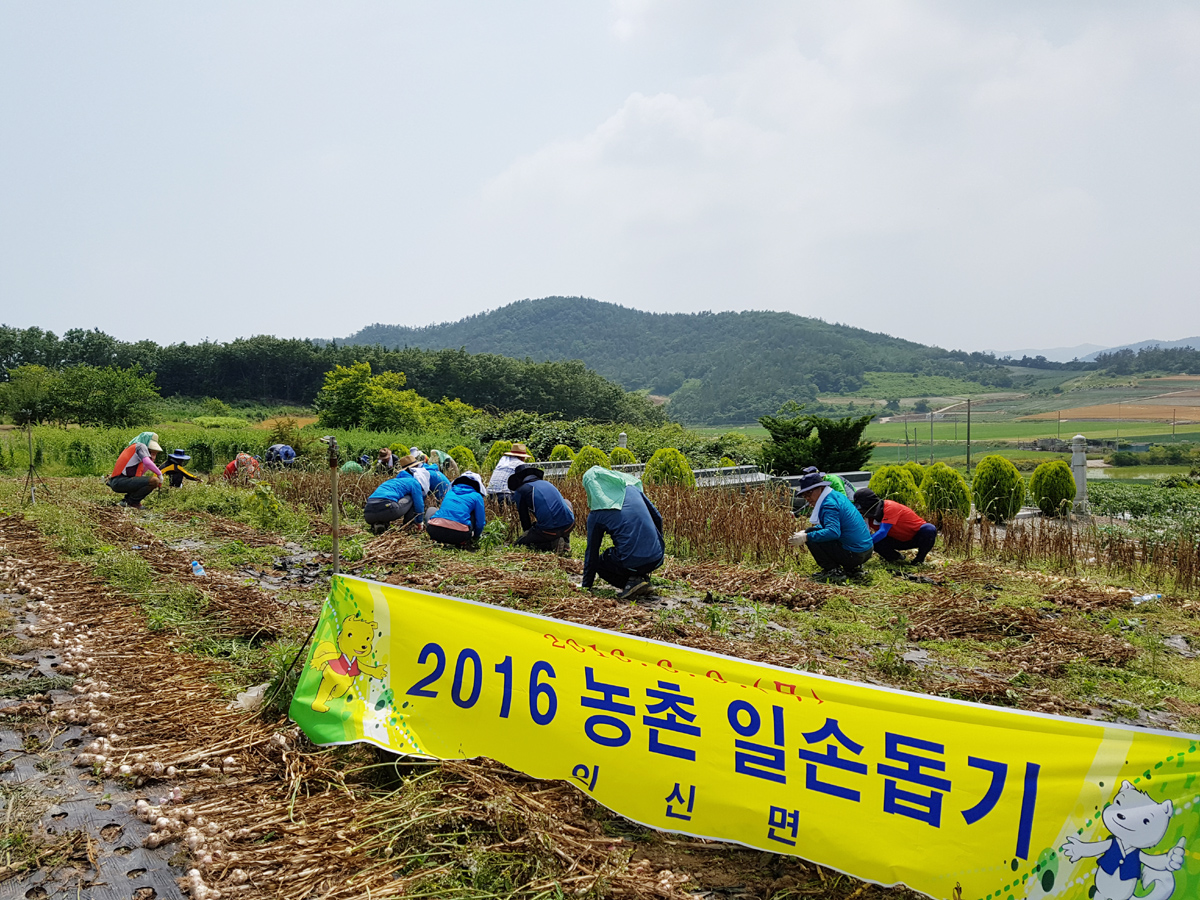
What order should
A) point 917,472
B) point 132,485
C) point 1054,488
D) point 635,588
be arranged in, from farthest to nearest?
point 1054,488 → point 917,472 → point 132,485 → point 635,588

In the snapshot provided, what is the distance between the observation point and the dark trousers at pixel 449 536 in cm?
850

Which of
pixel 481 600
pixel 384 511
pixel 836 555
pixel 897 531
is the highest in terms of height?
pixel 384 511

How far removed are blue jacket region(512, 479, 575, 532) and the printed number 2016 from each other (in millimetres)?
5089

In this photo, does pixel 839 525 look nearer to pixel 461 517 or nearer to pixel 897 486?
pixel 461 517

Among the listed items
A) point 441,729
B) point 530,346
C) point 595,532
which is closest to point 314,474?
point 595,532

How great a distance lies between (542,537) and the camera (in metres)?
8.59

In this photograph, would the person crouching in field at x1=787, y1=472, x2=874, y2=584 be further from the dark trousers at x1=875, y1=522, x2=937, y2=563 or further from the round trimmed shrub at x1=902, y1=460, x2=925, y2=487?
the round trimmed shrub at x1=902, y1=460, x2=925, y2=487

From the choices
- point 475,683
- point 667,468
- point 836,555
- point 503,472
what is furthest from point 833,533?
point 667,468

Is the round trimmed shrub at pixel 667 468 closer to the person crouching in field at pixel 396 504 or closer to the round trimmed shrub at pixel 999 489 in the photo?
the person crouching in field at pixel 396 504

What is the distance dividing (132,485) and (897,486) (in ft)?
39.3

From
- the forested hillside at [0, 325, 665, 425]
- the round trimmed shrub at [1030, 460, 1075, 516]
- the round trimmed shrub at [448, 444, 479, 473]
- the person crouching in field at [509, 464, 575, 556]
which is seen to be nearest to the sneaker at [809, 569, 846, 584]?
the person crouching in field at [509, 464, 575, 556]

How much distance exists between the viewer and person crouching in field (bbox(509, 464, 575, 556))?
335 inches

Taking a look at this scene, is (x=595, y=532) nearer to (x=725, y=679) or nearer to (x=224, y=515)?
(x=725, y=679)

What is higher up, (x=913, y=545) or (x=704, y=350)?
(x=704, y=350)
